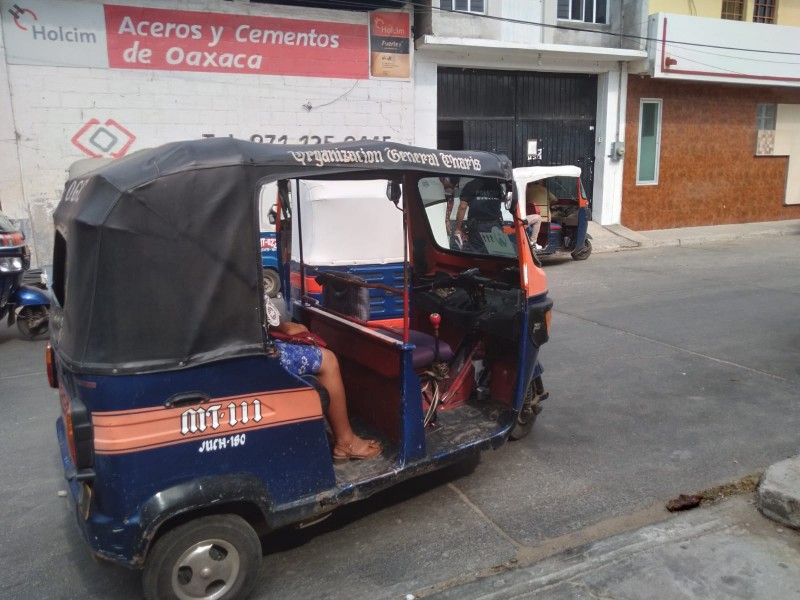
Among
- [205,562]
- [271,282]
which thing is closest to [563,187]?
[271,282]

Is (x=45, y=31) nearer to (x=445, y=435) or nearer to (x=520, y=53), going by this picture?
(x=520, y=53)

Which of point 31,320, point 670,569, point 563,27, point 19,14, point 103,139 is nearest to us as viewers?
point 670,569

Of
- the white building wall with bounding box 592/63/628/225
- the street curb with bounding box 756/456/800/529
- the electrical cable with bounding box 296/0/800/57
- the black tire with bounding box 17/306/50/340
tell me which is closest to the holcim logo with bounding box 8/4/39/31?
the electrical cable with bounding box 296/0/800/57

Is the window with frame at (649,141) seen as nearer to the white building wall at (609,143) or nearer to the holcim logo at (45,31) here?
the white building wall at (609,143)

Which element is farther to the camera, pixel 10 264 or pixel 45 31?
pixel 45 31

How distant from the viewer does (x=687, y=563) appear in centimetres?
315

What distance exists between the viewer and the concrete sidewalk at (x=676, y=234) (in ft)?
51.6

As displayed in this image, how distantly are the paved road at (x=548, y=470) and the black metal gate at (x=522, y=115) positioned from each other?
8730 mm

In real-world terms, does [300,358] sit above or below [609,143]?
below

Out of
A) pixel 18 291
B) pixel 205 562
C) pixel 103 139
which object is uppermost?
pixel 103 139

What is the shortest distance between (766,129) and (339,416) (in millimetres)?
20529

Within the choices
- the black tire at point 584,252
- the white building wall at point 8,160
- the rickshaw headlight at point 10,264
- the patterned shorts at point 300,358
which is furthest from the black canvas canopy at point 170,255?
the black tire at point 584,252

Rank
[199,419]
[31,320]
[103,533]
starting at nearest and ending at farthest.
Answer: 1. [103,533]
2. [199,419]
3. [31,320]

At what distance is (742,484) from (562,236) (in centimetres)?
962
